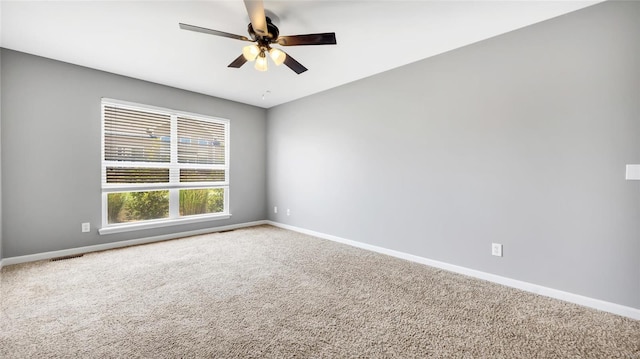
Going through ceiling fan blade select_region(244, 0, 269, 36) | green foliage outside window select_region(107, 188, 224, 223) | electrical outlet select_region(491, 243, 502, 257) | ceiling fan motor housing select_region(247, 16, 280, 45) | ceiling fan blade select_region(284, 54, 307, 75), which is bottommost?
electrical outlet select_region(491, 243, 502, 257)

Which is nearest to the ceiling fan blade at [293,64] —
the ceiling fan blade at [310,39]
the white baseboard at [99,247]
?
the ceiling fan blade at [310,39]

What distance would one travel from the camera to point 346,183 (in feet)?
12.9

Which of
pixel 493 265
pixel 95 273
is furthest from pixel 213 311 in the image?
pixel 493 265

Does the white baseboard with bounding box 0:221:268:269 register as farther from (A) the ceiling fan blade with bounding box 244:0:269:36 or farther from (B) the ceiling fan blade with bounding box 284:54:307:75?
(A) the ceiling fan blade with bounding box 244:0:269:36

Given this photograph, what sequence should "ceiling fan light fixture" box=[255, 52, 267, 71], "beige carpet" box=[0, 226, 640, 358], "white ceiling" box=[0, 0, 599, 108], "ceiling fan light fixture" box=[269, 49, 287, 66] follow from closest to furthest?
"beige carpet" box=[0, 226, 640, 358], "white ceiling" box=[0, 0, 599, 108], "ceiling fan light fixture" box=[269, 49, 287, 66], "ceiling fan light fixture" box=[255, 52, 267, 71]

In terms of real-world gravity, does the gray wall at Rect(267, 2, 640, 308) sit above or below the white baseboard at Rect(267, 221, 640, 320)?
above

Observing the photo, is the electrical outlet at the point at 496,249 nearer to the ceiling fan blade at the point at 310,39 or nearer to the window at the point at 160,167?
A: the ceiling fan blade at the point at 310,39

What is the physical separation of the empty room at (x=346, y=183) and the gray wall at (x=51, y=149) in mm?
17

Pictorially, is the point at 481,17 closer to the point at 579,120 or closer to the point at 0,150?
the point at 579,120

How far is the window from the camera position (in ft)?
11.8

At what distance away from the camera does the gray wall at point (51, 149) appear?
291cm

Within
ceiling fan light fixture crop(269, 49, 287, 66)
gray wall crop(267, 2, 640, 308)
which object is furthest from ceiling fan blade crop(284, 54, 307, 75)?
gray wall crop(267, 2, 640, 308)

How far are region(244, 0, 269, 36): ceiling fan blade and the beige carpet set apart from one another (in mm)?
2249

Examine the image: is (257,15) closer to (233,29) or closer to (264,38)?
(264,38)
